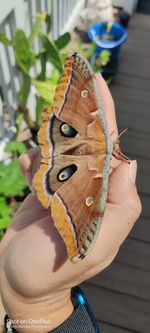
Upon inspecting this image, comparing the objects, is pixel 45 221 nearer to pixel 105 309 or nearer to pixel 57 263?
pixel 57 263

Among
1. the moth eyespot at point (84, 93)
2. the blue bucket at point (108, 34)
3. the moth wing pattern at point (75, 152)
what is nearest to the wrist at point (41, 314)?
the moth wing pattern at point (75, 152)

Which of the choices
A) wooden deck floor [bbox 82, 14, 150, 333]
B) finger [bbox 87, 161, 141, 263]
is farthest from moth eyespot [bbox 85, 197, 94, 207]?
wooden deck floor [bbox 82, 14, 150, 333]

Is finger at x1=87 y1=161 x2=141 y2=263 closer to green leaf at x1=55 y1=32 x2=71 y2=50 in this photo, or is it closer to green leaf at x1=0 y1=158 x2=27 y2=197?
green leaf at x1=0 y1=158 x2=27 y2=197

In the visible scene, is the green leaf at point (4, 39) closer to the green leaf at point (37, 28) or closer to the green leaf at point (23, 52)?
the green leaf at point (23, 52)

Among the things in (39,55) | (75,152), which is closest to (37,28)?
(39,55)

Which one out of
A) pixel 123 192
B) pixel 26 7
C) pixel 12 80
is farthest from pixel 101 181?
pixel 26 7

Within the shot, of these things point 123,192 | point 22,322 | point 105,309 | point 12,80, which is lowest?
point 105,309
